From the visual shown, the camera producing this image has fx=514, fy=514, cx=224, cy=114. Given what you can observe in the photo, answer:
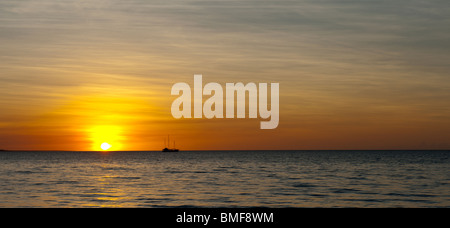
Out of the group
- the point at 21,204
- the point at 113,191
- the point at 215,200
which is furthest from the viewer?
the point at 113,191

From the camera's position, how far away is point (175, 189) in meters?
50.0

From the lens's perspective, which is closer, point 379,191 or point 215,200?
point 215,200

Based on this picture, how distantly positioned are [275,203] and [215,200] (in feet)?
16.5
